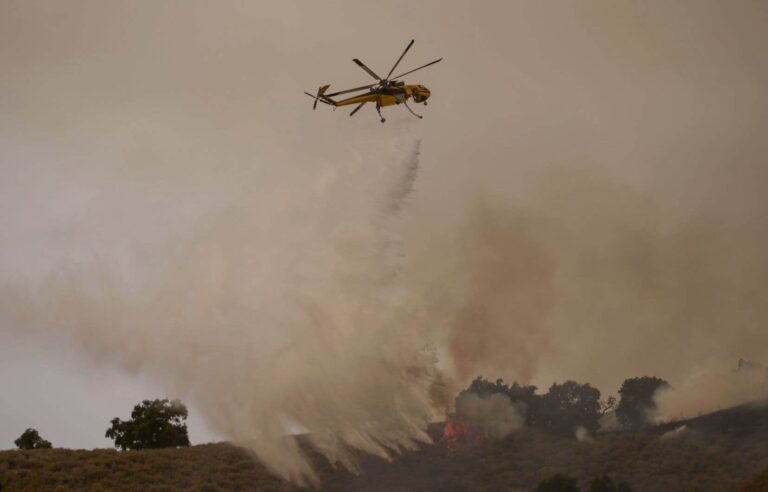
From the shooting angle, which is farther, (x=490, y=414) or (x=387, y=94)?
(x=490, y=414)

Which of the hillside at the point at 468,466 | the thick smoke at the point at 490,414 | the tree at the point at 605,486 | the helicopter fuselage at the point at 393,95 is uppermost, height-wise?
the helicopter fuselage at the point at 393,95

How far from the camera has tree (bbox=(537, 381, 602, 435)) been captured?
100463mm

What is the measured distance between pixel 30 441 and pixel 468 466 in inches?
1815

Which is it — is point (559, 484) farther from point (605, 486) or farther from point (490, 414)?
point (490, 414)

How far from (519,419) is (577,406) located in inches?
367

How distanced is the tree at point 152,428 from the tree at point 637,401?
4888 cm

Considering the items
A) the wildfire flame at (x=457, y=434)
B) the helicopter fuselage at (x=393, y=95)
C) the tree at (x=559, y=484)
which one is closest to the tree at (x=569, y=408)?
the wildfire flame at (x=457, y=434)

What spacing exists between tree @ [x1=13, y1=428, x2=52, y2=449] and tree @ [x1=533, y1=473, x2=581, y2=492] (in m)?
52.3

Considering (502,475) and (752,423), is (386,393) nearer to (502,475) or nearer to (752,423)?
(502,475)

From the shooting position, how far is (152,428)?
321ft

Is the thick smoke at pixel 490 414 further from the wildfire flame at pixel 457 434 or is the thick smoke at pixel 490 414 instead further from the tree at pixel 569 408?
the tree at pixel 569 408

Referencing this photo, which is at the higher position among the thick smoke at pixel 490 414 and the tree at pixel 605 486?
the thick smoke at pixel 490 414

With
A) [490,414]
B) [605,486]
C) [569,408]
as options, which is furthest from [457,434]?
[605,486]

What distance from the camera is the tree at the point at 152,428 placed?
3829 inches
